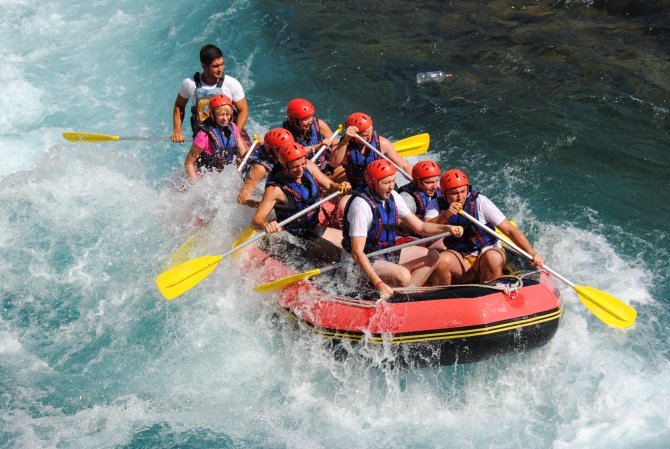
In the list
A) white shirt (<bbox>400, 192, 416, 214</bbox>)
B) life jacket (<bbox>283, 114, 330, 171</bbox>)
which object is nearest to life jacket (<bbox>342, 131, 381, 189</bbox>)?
life jacket (<bbox>283, 114, 330, 171</bbox>)

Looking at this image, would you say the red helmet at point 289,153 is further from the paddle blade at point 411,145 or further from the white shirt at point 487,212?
the paddle blade at point 411,145

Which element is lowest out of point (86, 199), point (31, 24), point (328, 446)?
point (328, 446)

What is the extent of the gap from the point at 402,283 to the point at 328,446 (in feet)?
4.85

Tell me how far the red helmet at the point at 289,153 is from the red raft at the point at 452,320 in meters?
1.23

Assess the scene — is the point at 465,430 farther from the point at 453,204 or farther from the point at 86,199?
the point at 86,199

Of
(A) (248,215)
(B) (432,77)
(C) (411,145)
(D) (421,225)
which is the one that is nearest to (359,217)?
(D) (421,225)

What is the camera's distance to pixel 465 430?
19.5 feet

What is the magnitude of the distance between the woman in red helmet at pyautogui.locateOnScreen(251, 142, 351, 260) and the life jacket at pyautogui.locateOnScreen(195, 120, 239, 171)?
128cm

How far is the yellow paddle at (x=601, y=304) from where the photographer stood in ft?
19.2

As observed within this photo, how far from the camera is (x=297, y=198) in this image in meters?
6.39

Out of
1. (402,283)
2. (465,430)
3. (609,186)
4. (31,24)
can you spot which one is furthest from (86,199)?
(31,24)

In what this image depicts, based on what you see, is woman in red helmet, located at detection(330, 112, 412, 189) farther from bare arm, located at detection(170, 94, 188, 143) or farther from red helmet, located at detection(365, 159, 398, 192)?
bare arm, located at detection(170, 94, 188, 143)

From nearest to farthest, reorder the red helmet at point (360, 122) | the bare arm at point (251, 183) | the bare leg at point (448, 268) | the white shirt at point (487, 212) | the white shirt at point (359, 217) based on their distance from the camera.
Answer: the white shirt at point (359, 217) < the white shirt at point (487, 212) < the bare leg at point (448, 268) < the bare arm at point (251, 183) < the red helmet at point (360, 122)

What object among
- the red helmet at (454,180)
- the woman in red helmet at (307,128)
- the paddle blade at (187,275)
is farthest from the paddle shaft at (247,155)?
the red helmet at (454,180)
